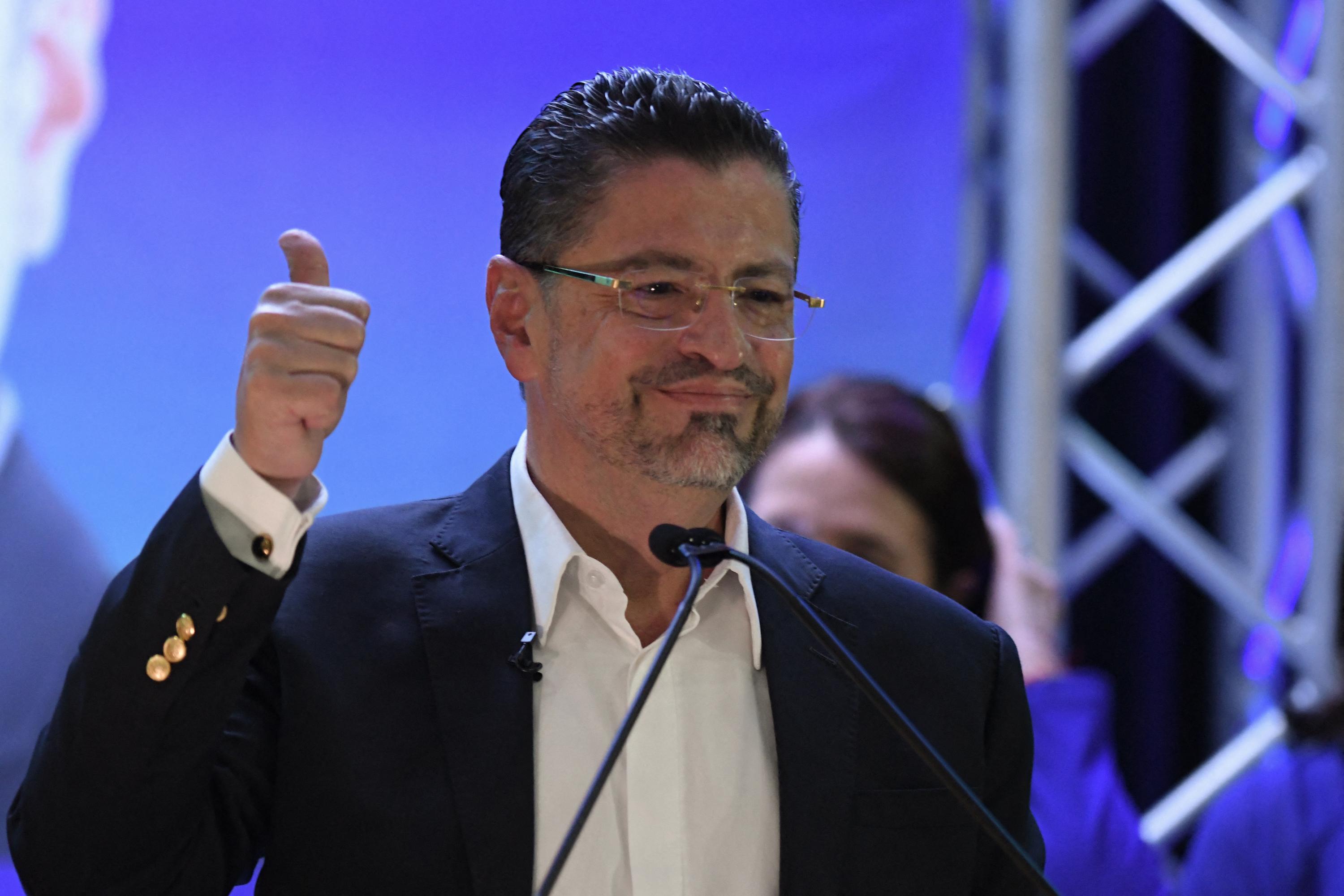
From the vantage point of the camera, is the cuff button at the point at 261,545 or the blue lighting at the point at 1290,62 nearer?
the cuff button at the point at 261,545

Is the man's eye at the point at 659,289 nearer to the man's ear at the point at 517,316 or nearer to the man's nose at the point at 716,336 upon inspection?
the man's nose at the point at 716,336

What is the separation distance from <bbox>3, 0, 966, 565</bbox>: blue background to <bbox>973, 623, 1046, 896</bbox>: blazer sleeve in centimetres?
88

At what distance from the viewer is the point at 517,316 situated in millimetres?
1492

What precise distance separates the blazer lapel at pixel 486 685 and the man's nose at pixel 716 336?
0.86 ft

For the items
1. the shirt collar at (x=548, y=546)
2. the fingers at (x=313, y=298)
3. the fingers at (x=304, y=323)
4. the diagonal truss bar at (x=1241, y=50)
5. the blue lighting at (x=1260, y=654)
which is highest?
the diagonal truss bar at (x=1241, y=50)

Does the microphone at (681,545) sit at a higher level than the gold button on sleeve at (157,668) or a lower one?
higher

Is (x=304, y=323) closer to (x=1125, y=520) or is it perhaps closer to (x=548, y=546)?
(x=548, y=546)

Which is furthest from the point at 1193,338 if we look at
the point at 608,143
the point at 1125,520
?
the point at 608,143

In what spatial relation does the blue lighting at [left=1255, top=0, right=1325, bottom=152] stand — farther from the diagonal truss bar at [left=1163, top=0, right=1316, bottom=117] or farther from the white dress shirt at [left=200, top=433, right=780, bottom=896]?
the white dress shirt at [left=200, top=433, right=780, bottom=896]

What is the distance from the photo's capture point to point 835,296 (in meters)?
2.62

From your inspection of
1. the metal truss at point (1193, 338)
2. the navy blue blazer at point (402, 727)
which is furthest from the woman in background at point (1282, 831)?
the navy blue blazer at point (402, 727)

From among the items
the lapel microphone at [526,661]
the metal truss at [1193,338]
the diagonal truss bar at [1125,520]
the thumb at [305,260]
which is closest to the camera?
the thumb at [305,260]

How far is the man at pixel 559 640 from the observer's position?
1.05m

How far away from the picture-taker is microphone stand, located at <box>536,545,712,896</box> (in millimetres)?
988
